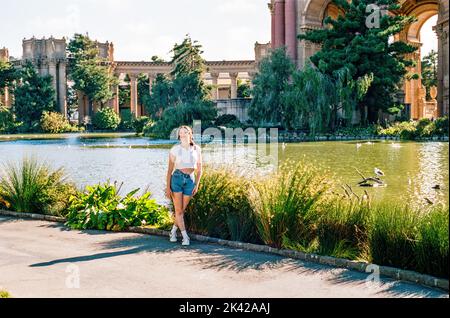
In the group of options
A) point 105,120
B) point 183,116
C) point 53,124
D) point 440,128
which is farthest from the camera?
point 105,120

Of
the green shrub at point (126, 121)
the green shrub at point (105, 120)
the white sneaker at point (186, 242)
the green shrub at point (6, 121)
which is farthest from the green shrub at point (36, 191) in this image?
the green shrub at point (126, 121)

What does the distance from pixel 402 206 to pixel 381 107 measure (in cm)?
2951

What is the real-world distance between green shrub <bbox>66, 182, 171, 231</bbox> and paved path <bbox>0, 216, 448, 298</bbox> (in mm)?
605

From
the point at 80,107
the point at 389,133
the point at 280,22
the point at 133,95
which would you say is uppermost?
the point at 280,22

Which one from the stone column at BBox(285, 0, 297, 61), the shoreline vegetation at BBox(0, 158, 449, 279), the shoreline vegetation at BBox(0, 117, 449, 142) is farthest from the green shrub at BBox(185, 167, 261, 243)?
the stone column at BBox(285, 0, 297, 61)

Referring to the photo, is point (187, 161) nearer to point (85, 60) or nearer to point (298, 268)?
point (298, 268)

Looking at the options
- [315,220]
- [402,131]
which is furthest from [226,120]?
[315,220]

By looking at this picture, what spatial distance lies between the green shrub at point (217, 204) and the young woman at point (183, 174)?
1.04 ft

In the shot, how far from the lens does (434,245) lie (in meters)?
5.36

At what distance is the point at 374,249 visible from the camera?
231 inches

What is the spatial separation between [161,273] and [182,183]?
170cm

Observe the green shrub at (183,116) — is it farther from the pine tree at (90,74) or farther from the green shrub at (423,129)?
the pine tree at (90,74)

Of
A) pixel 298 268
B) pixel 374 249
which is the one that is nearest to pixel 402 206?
pixel 374 249

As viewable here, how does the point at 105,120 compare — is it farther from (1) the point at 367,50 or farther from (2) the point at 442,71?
(2) the point at 442,71
